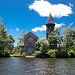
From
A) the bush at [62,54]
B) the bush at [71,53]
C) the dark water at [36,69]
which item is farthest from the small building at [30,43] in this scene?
the dark water at [36,69]

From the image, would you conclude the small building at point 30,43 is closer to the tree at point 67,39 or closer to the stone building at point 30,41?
the stone building at point 30,41

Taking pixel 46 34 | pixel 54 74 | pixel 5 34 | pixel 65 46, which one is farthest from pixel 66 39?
pixel 54 74

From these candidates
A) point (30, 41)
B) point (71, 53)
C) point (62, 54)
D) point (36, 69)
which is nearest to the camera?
point (36, 69)

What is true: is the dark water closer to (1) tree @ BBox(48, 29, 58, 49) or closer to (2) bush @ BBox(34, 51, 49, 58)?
(2) bush @ BBox(34, 51, 49, 58)

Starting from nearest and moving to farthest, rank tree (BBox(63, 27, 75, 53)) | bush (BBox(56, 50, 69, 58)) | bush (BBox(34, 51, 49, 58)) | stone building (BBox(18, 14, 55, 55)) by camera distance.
→ bush (BBox(56, 50, 69, 58)) < bush (BBox(34, 51, 49, 58)) < tree (BBox(63, 27, 75, 53)) < stone building (BBox(18, 14, 55, 55))

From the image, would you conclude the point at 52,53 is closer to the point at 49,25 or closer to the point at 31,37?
the point at 31,37

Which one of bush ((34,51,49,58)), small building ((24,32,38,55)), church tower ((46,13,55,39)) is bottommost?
bush ((34,51,49,58))

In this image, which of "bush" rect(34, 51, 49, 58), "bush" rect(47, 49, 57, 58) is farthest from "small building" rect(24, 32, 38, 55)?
"bush" rect(47, 49, 57, 58)

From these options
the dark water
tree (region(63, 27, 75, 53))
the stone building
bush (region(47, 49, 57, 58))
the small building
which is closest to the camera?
the dark water

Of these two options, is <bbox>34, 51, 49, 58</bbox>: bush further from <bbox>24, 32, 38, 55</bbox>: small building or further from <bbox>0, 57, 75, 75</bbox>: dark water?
<bbox>0, 57, 75, 75</bbox>: dark water

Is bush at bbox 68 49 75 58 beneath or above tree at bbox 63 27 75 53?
beneath

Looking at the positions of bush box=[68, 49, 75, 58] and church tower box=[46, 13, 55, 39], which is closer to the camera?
bush box=[68, 49, 75, 58]

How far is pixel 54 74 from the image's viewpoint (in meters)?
27.2

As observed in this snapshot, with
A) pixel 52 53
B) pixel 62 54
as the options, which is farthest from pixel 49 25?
pixel 62 54
